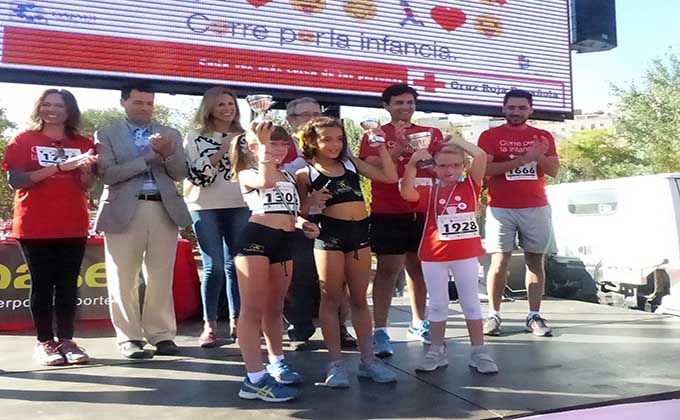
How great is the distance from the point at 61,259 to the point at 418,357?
192cm

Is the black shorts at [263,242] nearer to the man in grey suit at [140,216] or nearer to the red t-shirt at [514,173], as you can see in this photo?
the man in grey suit at [140,216]

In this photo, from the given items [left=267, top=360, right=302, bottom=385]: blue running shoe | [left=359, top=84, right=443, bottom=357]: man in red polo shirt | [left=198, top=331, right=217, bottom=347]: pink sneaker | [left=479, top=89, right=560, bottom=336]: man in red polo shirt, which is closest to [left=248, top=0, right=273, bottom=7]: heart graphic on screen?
[left=359, top=84, right=443, bottom=357]: man in red polo shirt

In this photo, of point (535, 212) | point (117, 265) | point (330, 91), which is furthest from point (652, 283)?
point (117, 265)

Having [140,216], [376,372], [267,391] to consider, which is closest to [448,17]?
[140,216]

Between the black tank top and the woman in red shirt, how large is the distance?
3.69 ft

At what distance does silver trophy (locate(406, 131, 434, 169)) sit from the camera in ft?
9.77

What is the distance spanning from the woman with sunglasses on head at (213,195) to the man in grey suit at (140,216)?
0.12m

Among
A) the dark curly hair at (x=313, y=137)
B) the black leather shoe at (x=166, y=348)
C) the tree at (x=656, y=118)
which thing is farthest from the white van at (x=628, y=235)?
the tree at (x=656, y=118)

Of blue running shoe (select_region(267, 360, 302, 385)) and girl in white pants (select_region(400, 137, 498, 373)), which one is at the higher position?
girl in white pants (select_region(400, 137, 498, 373))

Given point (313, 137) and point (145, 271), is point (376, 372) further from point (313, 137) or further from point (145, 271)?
Answer: point (145, 271)

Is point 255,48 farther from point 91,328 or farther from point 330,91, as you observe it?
point 91,328

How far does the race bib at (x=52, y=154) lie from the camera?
117 inches

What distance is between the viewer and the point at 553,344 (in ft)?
11.1

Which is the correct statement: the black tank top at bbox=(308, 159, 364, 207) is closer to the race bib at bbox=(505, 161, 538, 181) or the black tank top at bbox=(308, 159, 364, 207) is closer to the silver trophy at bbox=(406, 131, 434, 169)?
the silver trophy at bbox=(406, 131, 434, 169)
